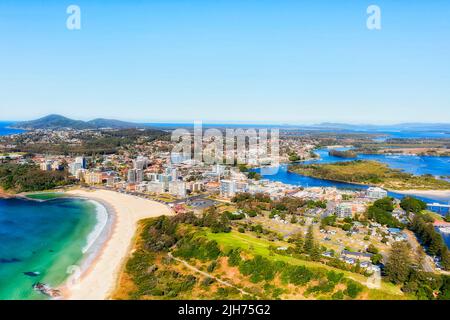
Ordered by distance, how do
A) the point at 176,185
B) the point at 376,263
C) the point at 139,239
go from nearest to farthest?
the point at 376,263
the point at 139,239
the point at 176,185

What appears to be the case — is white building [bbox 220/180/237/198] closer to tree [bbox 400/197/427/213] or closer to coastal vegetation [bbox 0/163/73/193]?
tree [bbox 400/197/427/213]

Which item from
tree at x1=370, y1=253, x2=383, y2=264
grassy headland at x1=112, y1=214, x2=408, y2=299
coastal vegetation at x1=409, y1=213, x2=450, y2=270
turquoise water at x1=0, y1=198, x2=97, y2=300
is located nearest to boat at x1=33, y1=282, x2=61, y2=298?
turquoise water at x1=0, y1=198, x2=97, y2=300

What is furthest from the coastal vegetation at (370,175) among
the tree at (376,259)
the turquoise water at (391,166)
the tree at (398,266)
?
the tree at (398,266)

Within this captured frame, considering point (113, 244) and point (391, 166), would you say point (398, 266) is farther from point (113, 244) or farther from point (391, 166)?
point (391, 166)

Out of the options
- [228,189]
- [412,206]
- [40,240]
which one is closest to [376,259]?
[412,206]

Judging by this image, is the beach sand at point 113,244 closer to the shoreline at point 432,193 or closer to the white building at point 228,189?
the white building at point 228,189
